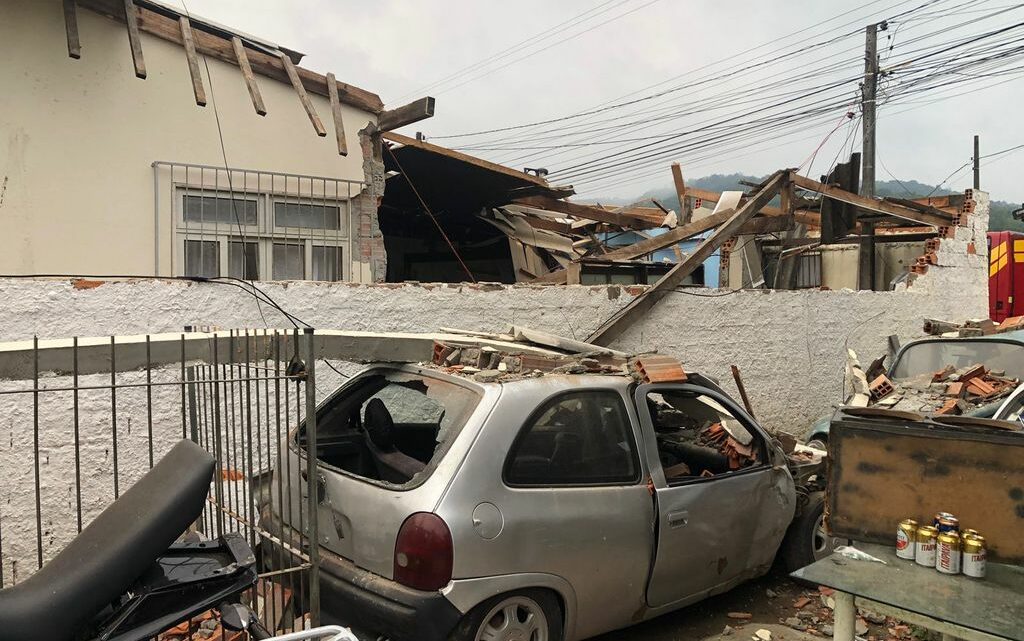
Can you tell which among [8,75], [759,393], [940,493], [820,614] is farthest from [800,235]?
[8,75]

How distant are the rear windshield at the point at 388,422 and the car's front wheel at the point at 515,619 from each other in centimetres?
70

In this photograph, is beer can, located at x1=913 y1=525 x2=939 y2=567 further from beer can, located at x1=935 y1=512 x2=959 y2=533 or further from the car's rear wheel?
the car's rear wheel

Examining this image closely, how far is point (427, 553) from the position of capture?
2938 millimetres

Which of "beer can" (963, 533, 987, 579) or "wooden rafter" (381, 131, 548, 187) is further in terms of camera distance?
"wooden rafter" (381, 131, 548, 187)

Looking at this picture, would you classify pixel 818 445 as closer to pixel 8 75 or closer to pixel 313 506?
pixel 313 506

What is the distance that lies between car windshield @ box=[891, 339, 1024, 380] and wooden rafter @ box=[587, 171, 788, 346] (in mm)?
2349

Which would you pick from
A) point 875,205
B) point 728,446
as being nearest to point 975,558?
point 728,446

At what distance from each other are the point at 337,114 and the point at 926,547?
5.55 m

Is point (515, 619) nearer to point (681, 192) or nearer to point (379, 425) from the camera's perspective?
point (379, 425)

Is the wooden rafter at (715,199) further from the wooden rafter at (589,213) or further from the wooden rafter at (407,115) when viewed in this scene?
the wooden rafter at (407,115)

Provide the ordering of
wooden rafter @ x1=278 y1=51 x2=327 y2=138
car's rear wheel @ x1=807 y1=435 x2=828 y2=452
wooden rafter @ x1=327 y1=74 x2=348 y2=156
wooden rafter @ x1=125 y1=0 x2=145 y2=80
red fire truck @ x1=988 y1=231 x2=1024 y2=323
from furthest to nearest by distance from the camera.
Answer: red fire truck @ x1=988 y1=231 x2=1024 y2=323 < car's rear wheel @ x1=807 y1=435 x2=828 y2=452 < wooden rafter @ x1=327 y1=74 x2=348 y2=156 < wooden rafter @ x1=278 y1=51 x2=327 y2=138 < wooden rafter @ x1=125 y1=0 x2=145 y2=80

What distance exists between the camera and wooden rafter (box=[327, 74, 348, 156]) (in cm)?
621

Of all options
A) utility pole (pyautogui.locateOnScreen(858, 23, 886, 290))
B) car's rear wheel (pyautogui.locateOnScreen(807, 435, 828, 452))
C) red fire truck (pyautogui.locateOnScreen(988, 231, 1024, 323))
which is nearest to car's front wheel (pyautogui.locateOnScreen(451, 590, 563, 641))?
car's rear wheel (pyautogui.locateOnScreen(807, 435, 828, 452))

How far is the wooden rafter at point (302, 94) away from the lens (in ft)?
19.2
